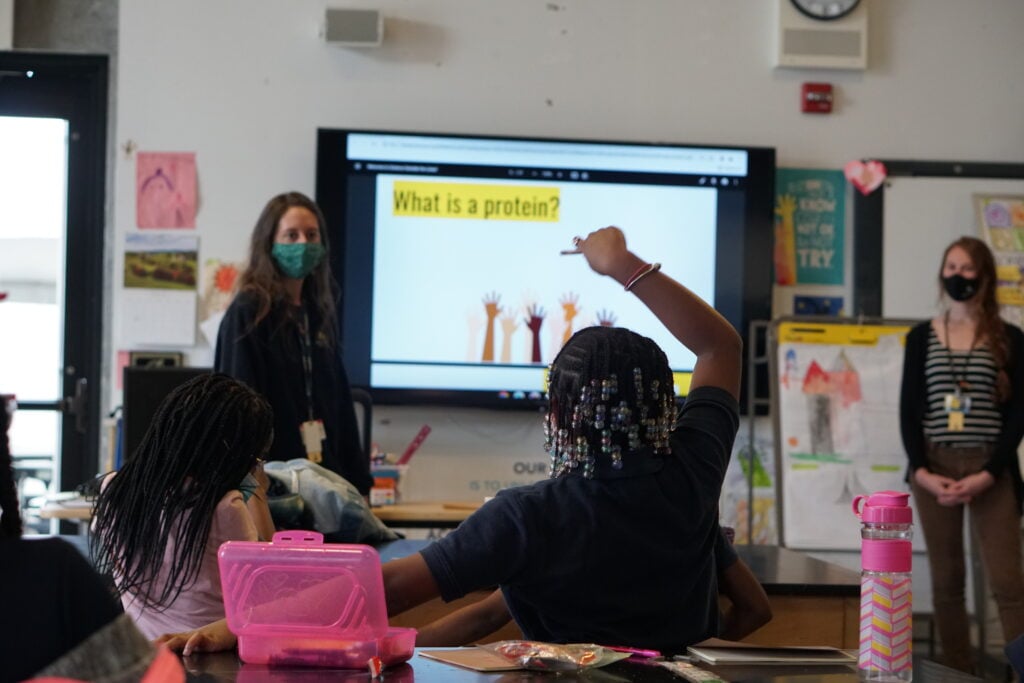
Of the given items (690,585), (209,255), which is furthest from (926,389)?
(690,585)

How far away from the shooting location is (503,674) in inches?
56.5

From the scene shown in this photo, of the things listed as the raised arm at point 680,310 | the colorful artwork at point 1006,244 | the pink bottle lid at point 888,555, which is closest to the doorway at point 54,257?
the colorful artwork at point 1006,244

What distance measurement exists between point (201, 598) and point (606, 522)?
0.74 m

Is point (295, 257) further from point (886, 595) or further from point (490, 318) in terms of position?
point (886, 595)

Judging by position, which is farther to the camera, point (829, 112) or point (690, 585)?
point (829, 112)

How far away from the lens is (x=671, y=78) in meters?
4.97

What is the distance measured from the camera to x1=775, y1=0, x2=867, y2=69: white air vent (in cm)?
496

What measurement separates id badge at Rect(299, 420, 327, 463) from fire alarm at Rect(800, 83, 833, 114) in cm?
268

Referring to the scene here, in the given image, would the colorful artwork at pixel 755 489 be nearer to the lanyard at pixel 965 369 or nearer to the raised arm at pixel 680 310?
the lanyard at pixel 965 369

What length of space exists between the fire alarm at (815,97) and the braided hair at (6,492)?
426 cm

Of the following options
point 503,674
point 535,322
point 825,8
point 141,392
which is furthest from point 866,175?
point 503,674

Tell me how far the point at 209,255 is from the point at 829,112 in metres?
2.51

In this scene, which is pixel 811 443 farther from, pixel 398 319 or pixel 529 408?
pixel 398 319

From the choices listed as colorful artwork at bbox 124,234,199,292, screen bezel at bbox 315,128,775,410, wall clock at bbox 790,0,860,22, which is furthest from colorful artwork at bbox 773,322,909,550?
colorful artwork at bbox 124,234,199,292
